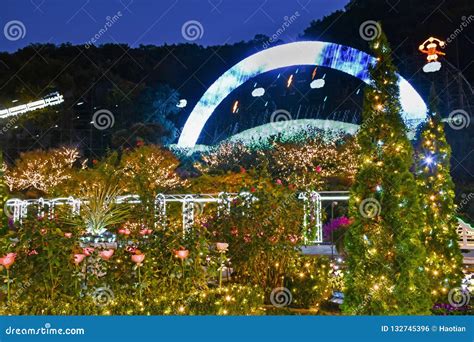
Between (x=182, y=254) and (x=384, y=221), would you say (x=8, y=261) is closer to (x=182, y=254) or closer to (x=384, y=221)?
(x=182, y=254)

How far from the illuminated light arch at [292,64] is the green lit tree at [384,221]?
13476 mm

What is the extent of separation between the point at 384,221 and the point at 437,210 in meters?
1.32

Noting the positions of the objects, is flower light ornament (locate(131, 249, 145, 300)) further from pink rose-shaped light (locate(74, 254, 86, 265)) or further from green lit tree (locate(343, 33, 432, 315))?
green lit tree (locate(343, 33, 432, 315))

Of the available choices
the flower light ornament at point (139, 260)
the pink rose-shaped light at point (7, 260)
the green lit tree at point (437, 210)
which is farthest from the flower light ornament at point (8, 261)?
the green lit tree at point (437, 210)

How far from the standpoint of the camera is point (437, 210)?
5.23 meters

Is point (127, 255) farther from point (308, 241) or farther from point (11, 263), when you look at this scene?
point (308, 241)

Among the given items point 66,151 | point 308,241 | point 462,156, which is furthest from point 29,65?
point 308,241

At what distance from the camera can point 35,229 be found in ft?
12.5

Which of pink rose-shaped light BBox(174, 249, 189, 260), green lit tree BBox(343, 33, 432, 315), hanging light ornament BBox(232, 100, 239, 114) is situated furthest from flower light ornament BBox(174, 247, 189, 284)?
hanging light ornament BBox(232, 100, 239, 114)

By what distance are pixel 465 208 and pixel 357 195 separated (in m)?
10.4

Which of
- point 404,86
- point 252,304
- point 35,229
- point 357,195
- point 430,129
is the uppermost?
point 404,86

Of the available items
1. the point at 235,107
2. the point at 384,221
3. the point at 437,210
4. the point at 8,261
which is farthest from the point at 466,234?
the point at 235,107

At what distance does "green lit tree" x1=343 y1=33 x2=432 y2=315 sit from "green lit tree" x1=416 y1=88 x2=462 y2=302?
888mm

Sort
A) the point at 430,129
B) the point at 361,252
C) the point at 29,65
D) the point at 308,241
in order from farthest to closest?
the point at 29,65 < the point at 308,241 < the point at 430,129 < the point at 361,252
